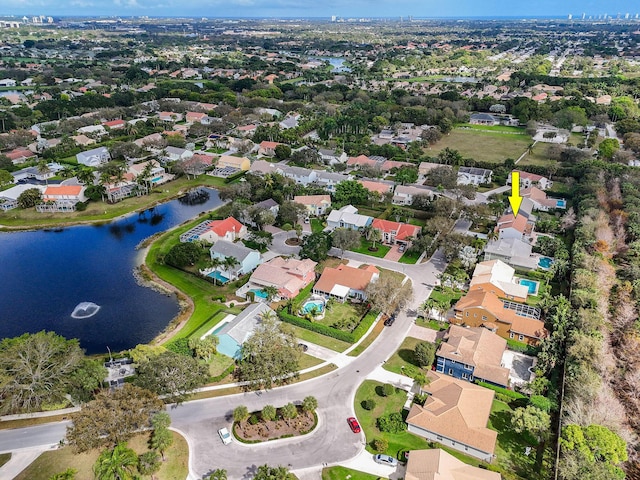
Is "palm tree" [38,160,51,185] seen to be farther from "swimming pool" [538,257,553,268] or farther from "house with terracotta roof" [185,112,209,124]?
"swimming pool" [538,257,553,268]

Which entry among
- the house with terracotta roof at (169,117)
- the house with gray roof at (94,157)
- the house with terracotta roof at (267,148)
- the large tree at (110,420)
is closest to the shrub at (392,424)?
the large tree at (110,420)

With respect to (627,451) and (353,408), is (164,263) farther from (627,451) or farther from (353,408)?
(627,451)

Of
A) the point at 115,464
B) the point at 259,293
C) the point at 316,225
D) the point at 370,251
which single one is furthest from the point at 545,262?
the point at 115,464

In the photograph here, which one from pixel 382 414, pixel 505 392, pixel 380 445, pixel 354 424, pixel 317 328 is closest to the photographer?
pixel 380 445

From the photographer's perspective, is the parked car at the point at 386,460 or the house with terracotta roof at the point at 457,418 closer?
the parked car at the point at 386,460

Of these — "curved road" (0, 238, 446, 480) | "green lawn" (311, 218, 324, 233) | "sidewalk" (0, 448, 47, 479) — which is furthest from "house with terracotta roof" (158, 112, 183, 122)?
"sidewalk" (0, 448, 47, 479)

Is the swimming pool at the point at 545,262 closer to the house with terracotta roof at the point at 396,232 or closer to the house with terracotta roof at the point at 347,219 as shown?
the house with terracotta roof at the point at 396,232

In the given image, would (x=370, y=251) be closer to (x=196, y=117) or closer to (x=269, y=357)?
(x=269, y=357)
